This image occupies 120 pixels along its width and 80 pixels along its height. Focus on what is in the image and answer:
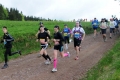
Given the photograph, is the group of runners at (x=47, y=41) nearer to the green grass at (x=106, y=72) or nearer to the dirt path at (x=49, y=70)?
the dirt path at (x=49, y=70)

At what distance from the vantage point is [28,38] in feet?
70.7

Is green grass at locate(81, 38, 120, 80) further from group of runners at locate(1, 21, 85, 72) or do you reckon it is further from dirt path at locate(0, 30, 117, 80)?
group of runners at locate(1, 21, 85, 72)

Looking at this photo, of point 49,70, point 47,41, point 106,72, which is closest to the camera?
point 106,72

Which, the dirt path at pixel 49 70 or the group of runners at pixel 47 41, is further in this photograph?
the group of runners at pixel 47 41

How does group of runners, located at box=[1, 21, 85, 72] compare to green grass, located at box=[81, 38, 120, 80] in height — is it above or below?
above

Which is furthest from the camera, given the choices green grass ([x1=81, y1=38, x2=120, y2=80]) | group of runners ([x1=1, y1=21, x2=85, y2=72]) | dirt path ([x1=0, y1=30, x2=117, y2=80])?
group of runners ([x1=1, y1=21, x2=85, y2=72])

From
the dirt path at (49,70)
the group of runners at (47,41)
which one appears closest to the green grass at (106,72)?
the dirt path at (49,70)

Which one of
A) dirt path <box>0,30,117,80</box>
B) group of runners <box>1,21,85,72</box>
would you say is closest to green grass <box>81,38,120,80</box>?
dirt path <box>0,30,117,80</box>

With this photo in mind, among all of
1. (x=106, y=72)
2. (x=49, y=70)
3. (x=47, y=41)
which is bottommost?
(x=49, y=70)

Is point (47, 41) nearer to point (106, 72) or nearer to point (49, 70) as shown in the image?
point (49, 70)

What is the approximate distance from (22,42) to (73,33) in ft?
23.9

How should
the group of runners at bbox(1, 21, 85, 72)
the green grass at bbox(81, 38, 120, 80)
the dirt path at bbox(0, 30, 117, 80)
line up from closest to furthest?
the green grass at bbox(81, 38, 120, 80) < the dirt path at bbox(0, 30, 117, 80) < the group of runners at bbox(1, 21, 85, 72)

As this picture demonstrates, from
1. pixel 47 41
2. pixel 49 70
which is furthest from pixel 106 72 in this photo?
pixel 47 41

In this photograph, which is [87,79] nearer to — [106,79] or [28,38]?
[106,79]
